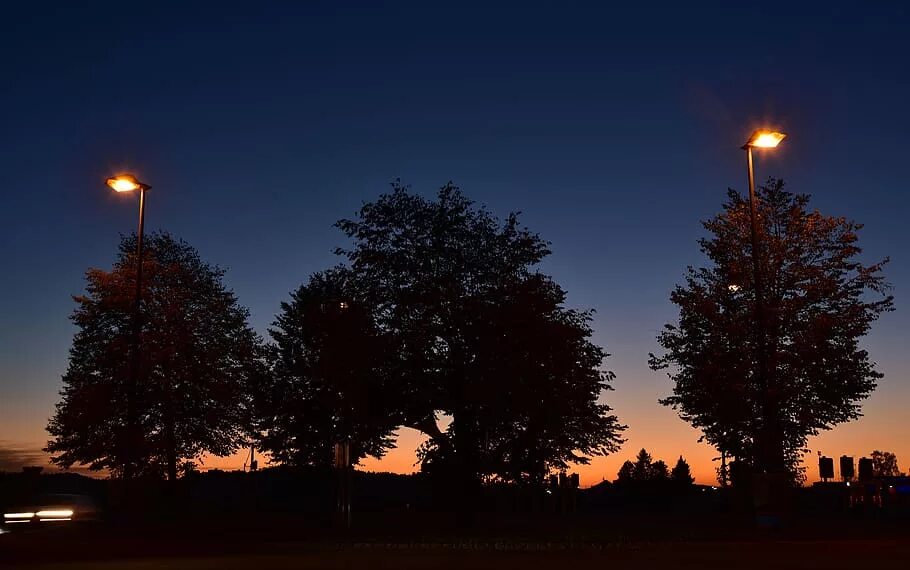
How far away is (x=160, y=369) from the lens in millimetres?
49188

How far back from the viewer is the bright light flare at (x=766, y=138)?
25547 mm

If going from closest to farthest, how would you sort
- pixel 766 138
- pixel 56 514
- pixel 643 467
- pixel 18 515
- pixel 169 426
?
pixel 766 138 → pixel 18 515 → pixel 56 514 → pixel 169 426 → pixel 643 467

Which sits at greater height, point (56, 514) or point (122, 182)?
point (122, 182)

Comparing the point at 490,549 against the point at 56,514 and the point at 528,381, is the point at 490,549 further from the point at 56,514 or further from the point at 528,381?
the point at 56,514

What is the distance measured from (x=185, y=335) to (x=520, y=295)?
24.3 meters

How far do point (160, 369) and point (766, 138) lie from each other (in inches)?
1328

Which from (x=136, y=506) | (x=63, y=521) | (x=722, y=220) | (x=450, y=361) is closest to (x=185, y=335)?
(x=136, y=506)

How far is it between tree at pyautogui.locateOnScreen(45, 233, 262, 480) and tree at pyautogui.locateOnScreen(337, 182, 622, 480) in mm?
19599

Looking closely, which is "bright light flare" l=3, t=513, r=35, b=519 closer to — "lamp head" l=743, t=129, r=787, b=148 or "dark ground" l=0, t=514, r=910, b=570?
"dark ground" l=0, t=514, r=910, b=570

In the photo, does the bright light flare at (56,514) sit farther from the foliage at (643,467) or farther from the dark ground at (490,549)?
the foliage at (643,467)

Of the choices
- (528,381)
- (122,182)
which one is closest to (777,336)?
(528,381)

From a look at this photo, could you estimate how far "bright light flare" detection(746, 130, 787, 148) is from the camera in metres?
25.5

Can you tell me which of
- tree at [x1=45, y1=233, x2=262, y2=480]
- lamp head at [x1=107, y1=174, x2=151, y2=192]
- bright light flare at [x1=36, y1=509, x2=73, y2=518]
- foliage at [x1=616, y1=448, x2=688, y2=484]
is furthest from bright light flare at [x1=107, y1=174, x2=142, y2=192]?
foliage at [x1=616, y1=448, x2=688, y2=484]

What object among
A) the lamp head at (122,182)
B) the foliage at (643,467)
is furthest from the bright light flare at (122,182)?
the foliage at (643,467)
